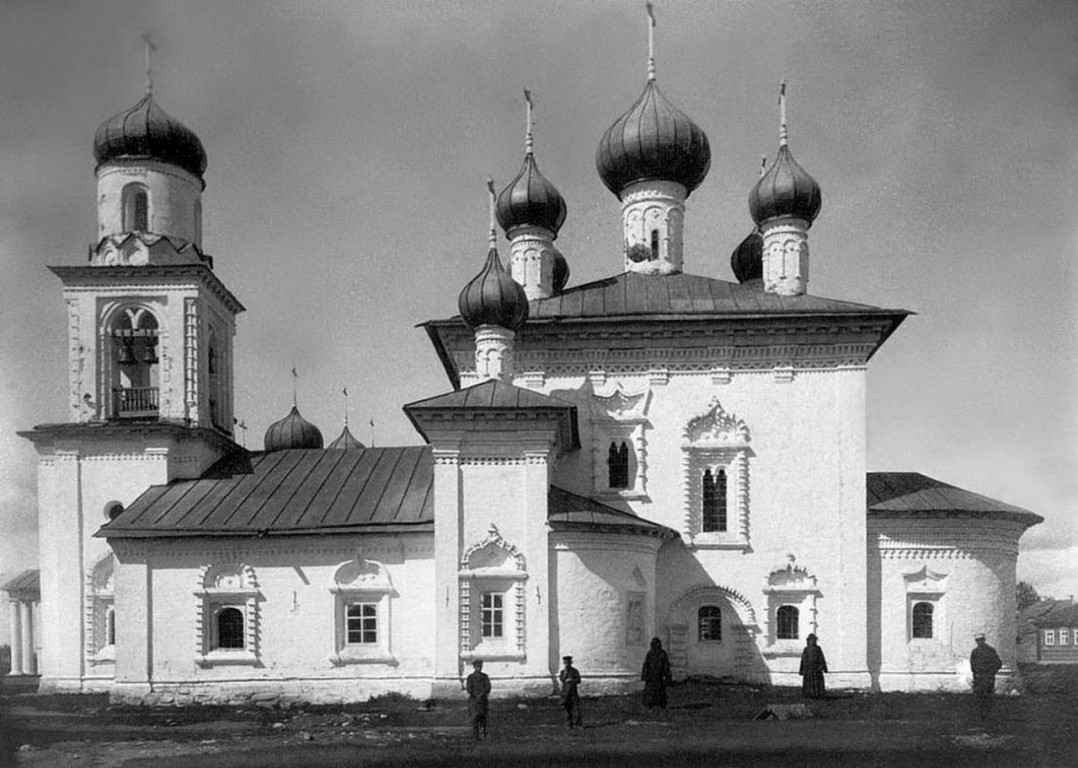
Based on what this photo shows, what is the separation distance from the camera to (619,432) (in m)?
19.0

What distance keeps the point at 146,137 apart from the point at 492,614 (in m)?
11.6

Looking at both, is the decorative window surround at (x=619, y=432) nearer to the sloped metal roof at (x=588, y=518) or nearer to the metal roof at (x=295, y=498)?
the sloped metal roof at (x=588, y=518)

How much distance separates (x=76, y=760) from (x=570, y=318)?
11.0 metres

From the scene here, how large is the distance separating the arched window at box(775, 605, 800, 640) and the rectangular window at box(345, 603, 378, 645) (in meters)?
7.31

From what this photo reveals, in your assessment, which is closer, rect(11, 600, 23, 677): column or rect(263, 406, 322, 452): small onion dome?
rect(11, 600, 23, 677): column

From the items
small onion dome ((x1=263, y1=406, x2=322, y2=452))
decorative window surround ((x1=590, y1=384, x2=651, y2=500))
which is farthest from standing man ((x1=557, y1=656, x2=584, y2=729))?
small onion dome ((x1=263, y1=406, x2=322, y2=452))

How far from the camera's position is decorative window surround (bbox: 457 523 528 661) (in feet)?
53.9

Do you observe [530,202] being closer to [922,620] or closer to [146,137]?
[146,137]

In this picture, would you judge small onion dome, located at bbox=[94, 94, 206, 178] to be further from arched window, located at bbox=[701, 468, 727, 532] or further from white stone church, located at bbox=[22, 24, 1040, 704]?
arched window, located at bbox=[701, 468, 727, 532]

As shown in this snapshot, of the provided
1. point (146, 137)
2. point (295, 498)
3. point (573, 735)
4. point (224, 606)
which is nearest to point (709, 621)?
point (573, 735)

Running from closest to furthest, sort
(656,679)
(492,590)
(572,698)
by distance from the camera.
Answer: (572,698)
(656,679)
(492,590)

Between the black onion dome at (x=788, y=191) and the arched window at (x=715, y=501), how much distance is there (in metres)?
5.57

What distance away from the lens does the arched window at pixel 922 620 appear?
18.5 meters

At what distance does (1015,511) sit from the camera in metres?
18.5
